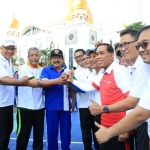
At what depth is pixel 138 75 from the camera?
6.75ft

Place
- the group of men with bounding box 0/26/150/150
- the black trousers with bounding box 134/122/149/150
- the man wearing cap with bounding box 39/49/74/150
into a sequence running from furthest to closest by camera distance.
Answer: the man wearing cap with bounding box 39/49/74/150
the group of men with bounding box 0/26/150/150
the black trousers with bounding box 134/122/149/150

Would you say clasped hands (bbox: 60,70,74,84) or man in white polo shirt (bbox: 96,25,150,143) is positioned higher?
clasped hands (bbox: 60,70,74,84)

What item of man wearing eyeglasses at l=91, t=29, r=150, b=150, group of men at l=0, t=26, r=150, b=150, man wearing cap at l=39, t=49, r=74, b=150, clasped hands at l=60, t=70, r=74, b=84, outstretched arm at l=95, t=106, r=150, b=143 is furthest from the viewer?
man wearing cap at l=39, t=49, r=74, b=150

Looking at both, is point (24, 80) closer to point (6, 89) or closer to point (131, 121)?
point (6, 89)

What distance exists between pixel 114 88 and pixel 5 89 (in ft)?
5.92

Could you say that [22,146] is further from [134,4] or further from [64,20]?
[134,4]

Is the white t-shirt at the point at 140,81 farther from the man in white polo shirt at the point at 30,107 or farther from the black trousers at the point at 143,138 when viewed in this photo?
the man in white polo shirt at the point at 30,107

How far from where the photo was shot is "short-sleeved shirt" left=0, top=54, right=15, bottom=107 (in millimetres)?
3533

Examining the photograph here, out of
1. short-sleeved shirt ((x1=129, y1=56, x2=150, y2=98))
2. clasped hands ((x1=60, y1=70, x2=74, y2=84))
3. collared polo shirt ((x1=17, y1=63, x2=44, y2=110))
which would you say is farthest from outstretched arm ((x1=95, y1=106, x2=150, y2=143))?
collared polo shirt ((x1=17, y1=63, x2=44, y2=110))

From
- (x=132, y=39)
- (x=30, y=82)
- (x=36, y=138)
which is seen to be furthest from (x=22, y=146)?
(x=132, y=39)

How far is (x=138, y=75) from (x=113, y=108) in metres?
0.38

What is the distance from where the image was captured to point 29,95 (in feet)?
12.3

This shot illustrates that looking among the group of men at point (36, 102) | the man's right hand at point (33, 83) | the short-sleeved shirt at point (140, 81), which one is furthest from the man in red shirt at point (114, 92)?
the man's right hand at point (33, 83)

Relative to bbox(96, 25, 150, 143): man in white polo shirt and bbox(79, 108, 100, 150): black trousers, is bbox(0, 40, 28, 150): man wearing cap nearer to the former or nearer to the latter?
bbox(79, 108, 100, 150): black trousers
